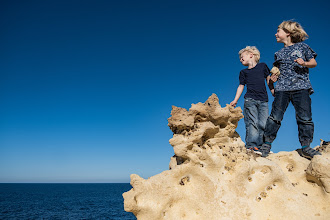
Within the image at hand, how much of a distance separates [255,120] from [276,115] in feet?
1.75

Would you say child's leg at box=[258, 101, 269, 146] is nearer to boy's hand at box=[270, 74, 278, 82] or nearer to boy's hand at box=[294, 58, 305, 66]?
boy's hand at box=[270, 74, 278, 82]

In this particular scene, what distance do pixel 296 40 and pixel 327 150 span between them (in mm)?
2497

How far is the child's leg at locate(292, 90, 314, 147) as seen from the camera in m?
4.76

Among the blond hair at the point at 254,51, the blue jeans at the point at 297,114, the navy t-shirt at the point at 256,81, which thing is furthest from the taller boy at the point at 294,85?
the blond hair at the point at 254,51

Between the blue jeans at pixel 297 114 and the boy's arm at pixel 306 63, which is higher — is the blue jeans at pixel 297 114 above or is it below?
below

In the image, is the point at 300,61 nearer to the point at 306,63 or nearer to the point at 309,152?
the point at 306,63

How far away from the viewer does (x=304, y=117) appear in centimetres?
479

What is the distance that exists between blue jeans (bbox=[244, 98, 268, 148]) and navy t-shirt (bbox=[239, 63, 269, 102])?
0.14 meters

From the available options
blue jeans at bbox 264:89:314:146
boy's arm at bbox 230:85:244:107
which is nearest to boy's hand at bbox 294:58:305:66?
blue jeans at bbox 264:89:314:146

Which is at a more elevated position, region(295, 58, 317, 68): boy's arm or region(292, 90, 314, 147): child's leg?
region(295, 58, 317, 68): boy's arm

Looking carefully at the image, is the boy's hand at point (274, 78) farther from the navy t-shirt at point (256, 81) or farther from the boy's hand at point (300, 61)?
the boy's hand at point (300, 61)

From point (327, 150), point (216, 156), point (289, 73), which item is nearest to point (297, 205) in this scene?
point (216, 156)

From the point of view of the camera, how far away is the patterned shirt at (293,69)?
4.90 m

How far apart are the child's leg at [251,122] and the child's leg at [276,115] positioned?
0.99ft
